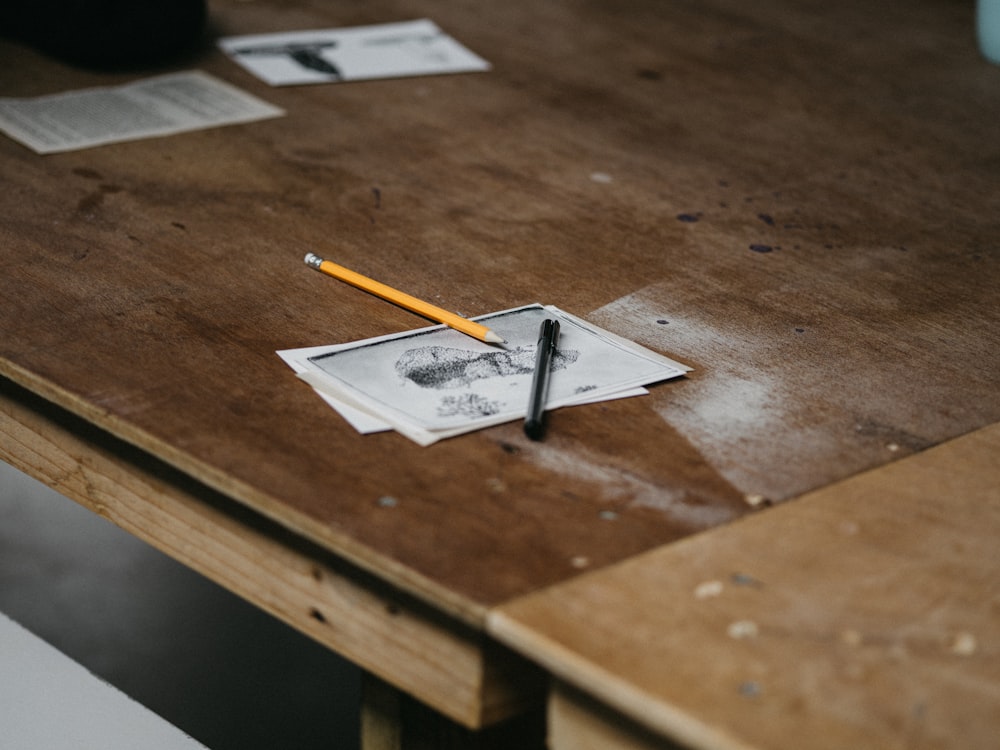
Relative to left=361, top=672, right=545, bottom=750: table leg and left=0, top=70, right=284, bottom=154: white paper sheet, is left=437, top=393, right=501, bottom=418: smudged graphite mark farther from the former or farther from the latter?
left=0, top=70, right=284, bottom=154: white paper sheet

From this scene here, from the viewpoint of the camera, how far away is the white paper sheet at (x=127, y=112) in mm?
1280

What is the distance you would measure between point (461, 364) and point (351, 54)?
94 cm

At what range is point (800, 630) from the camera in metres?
0.57

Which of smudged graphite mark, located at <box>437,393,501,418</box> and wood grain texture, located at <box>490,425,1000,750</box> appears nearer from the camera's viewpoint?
wood grain texture, located at <box>490,425,1000,750</box>

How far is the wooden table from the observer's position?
64 centimetres

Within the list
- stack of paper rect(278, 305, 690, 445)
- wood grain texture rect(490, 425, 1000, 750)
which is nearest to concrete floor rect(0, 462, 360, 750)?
stack of paper rect(278, 305, 690, 445)

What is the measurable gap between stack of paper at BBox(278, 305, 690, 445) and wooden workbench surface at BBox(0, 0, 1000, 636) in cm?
2

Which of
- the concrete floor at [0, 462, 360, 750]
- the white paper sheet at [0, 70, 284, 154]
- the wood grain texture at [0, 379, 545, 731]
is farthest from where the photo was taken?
the concrete floor at [0, 462, 360, 750]

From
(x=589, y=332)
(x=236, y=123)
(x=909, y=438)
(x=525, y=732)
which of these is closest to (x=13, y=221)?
(x=236, y=123)

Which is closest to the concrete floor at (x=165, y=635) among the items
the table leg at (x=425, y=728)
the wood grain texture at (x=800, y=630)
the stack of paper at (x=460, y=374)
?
the table leg at (x=425, y=728)

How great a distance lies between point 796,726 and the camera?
509 millimetres

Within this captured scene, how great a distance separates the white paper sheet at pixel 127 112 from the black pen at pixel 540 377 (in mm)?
652

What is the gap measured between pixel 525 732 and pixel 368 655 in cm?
19

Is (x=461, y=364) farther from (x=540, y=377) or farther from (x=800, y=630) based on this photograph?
(x=800, y=630)
